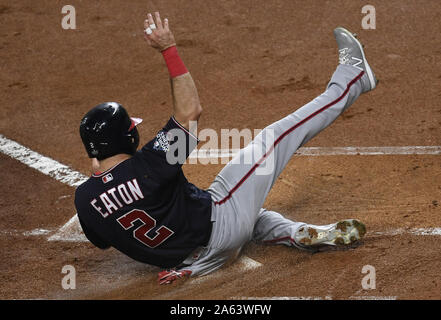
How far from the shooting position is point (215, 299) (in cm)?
372

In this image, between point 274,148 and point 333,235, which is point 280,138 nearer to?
point 274,148

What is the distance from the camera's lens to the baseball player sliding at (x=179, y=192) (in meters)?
3.66

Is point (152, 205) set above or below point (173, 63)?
below

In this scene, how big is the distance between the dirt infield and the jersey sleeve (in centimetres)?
69

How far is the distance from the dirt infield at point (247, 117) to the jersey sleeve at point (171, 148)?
69cm

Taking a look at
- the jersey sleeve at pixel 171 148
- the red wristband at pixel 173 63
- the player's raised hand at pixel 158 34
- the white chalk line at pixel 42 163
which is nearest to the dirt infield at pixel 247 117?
the white chalk line at pixel 42 163

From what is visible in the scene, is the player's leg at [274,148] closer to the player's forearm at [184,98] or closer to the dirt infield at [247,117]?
the dirt infield at [247,117]

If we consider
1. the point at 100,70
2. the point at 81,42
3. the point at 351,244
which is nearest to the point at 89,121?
the point at 351,244

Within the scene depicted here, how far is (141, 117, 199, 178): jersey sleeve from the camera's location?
3.64m

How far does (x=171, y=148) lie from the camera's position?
3643 millimetres

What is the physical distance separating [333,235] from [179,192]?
2.93 ft

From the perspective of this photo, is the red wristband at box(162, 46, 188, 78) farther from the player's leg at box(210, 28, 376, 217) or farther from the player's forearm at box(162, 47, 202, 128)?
the player's leg at box(210, 28, 376, 217)

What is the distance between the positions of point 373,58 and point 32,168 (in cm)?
327

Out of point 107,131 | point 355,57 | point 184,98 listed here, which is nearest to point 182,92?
point 184,98
